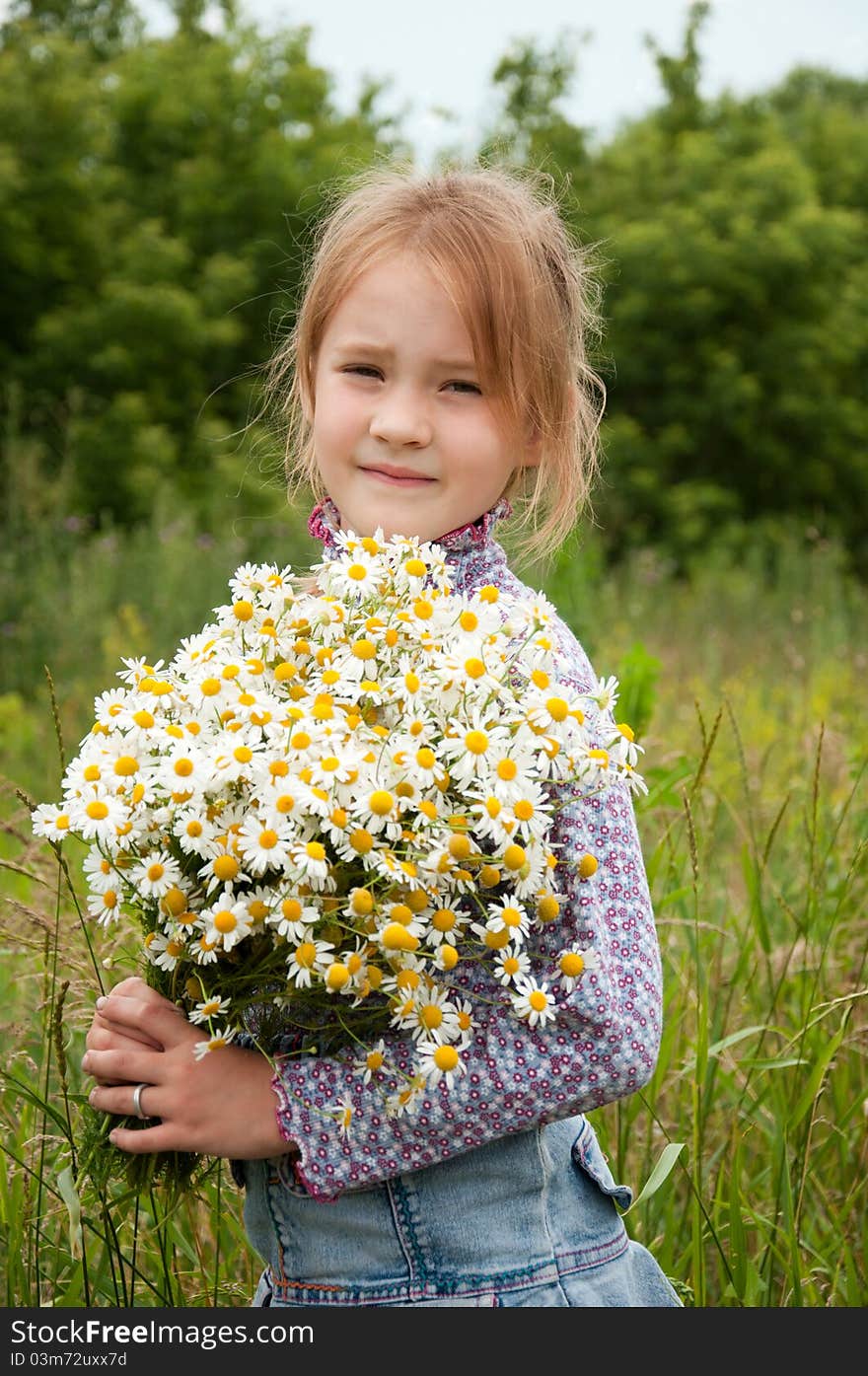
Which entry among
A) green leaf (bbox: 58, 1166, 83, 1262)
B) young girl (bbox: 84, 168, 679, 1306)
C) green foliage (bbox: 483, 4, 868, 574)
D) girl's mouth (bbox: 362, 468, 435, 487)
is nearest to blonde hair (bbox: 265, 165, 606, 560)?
young girl (bbox: 84, 168, 679, 1306)

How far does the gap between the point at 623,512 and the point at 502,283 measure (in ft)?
41.4

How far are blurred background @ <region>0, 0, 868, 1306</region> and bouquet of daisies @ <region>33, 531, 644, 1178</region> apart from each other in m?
0.35

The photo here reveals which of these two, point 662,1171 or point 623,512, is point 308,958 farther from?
point 623,512

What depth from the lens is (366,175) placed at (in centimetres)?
202

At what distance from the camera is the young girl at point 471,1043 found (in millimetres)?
1294

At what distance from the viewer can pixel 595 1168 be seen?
1461mm

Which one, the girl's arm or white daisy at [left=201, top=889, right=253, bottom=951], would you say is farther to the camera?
the girl's arm

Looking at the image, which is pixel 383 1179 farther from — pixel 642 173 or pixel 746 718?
pixel 642 173

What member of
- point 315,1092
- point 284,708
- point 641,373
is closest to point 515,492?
point 284,708

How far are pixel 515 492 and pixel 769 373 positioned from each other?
13899mm

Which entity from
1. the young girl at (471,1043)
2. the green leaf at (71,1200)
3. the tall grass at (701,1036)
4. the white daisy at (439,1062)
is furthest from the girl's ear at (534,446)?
the green leaf at (71,1200)

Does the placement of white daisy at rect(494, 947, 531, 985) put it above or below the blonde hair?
below

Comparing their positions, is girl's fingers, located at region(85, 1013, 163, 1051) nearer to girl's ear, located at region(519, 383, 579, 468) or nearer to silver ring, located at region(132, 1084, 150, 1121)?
silver ring, located at region(132, 1084, 150, 1121)

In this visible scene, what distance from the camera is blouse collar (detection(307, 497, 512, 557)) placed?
5.28 ft
